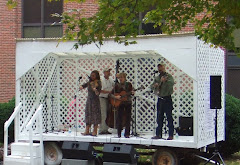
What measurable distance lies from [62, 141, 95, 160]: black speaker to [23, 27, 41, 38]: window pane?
23.7 ft

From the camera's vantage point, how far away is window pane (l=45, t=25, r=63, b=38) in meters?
18.3

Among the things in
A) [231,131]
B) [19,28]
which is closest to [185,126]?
[231,131]

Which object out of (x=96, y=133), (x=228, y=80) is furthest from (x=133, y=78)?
(x=228, y=80)

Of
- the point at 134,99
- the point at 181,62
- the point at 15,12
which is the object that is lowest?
the point at 134,99

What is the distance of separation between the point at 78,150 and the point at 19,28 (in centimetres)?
802

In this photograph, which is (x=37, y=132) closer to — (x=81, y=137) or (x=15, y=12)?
(x=81, y=137)

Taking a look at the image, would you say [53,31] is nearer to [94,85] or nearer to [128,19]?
[94,85]

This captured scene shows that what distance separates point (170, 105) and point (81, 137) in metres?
2.31

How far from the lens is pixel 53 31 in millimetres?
18375

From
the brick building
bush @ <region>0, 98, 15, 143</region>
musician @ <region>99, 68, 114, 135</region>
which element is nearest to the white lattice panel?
musician @ <region>99, 68, 114, 135</region>

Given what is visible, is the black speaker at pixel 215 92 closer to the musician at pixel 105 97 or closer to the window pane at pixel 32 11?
the musician at pixel 105 97

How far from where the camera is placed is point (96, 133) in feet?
40.6

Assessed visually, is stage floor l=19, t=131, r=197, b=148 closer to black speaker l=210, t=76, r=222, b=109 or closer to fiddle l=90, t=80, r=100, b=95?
black speaker l=210, t=76, r=222, b=109

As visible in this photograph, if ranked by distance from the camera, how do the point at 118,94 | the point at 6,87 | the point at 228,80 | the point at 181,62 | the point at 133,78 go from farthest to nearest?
1. the point at 6,87
2. the point at 228,80
3. the point at 133,78
4. the point at 118,94
5. the point at 181,62
